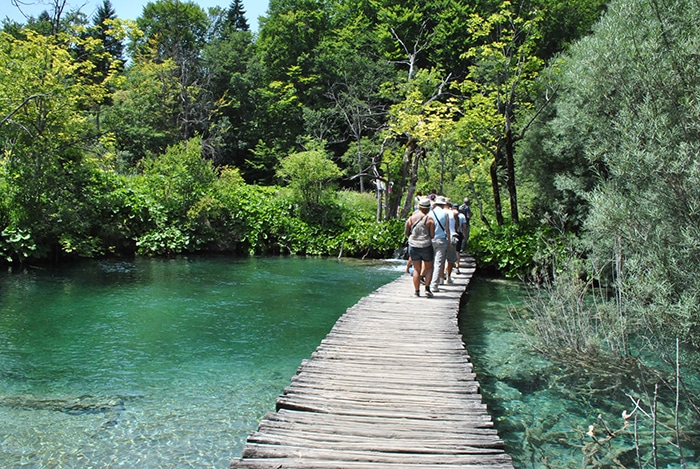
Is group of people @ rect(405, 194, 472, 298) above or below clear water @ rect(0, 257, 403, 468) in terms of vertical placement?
above

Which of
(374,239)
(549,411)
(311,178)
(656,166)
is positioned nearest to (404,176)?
(374,239)

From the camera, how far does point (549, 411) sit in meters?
6.96

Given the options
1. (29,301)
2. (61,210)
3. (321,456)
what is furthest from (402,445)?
(61,210)

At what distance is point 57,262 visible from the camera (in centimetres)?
1736

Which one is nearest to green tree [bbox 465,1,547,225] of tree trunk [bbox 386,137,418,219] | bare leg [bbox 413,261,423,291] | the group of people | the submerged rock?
tree trunk [bbox 386,137,418,219]

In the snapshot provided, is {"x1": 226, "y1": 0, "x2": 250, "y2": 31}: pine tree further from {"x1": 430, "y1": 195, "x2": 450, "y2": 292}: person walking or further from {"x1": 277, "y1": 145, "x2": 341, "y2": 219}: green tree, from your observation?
{"x1": 430, "y1": 195, "x2": 450, "y2": 292}: person walking

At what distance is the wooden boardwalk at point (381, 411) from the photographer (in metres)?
4.29

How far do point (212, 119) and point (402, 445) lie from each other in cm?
3563

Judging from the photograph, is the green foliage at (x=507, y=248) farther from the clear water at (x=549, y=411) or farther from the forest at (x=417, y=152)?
the clear water at (x=549, y=411)

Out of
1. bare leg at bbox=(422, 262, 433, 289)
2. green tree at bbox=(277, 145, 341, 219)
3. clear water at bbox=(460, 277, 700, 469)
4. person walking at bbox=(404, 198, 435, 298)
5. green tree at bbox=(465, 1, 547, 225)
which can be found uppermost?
green tree at bbox=(465, 1, 547, 225)

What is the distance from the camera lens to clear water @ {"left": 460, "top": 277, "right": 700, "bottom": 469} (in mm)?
5789

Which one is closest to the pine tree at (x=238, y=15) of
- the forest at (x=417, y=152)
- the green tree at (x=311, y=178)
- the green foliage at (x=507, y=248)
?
the forest at (x=417, y=152)

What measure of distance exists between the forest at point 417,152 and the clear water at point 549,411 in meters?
0.13

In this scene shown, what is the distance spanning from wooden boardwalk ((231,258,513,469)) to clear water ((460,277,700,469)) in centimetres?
90
